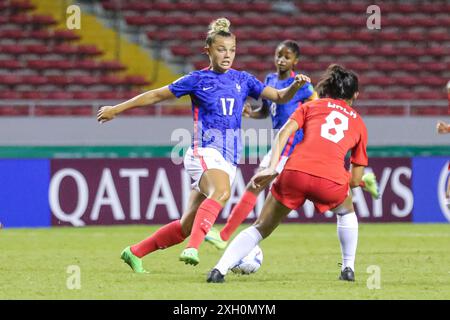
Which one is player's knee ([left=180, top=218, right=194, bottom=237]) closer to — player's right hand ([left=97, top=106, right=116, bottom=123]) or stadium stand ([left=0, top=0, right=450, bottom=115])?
player's right hand ([left=97, top=106, right=116, bottom=123])

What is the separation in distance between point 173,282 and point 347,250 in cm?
129

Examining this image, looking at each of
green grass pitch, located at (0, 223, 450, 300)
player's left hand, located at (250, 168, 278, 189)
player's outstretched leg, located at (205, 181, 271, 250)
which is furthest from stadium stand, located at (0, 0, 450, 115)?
player's left hand, located at (250, 168, 278, 189)

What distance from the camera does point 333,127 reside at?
7.96m

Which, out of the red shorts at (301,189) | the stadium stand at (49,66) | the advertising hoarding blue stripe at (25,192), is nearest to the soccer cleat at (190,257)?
the red shorts at (301,189)

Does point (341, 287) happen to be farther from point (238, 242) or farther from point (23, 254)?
point (23, 254)

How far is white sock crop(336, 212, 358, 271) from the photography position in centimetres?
817

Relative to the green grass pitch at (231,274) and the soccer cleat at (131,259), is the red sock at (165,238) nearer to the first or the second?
the soccer cleat at (131,259)

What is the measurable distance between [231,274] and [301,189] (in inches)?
55.4

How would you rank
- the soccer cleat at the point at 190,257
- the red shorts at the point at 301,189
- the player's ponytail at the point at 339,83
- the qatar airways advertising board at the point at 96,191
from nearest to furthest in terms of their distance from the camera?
the soccer cleat at the point at 190,257 < the red shorts at the point at 301,189 < the player's ponytail at the point at 339,83 < the qatar airways advertising board at the point at 96,191

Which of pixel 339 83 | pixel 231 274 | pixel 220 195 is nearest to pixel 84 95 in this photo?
pixel 231 274

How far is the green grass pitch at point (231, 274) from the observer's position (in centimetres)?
735

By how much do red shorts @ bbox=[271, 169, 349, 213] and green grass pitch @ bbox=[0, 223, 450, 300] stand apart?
605 mm
